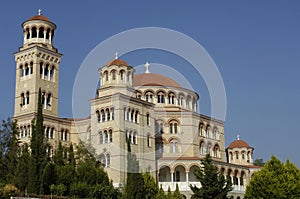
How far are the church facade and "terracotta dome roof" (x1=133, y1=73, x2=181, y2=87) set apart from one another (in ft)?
0.37

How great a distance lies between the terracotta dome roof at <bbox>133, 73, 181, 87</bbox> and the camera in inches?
2067

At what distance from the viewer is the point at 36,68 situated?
4547cm

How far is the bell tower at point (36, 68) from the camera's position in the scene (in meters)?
45.4

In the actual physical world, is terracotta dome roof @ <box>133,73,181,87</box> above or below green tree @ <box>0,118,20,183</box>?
above

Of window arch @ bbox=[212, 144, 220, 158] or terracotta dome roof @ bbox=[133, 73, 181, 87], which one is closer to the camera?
terracotta dome roof @ bbox=[133, 73, 181, 87]

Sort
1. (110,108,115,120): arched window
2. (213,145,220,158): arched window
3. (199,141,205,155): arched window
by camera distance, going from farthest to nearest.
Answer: (213,145,220,158): arched window < (199,141,205,155): arched window < (110,108,115,120): arched window

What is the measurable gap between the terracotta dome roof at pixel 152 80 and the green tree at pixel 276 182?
68.8ft

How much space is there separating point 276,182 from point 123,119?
15.1 metres

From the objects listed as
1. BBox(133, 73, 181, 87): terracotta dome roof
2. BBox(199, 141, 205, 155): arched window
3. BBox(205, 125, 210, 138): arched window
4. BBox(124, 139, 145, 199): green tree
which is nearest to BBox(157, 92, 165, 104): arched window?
BBox(133, 73, 181, 87): terracotta dome roof

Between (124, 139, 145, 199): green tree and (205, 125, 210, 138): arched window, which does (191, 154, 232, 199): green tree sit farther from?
(205, 125, 210, 138): arched window

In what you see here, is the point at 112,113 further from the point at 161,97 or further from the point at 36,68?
the point at 161,97

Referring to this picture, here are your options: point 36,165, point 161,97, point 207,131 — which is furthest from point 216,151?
point 36,165


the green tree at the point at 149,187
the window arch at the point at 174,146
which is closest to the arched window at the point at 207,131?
the window arch at the point at 174,146

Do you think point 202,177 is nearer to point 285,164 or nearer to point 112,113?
point 285,164
